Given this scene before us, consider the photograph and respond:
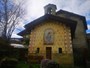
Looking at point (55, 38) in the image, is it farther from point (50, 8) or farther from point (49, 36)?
point (50, 8)

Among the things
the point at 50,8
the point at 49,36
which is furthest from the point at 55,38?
the point at 50,8

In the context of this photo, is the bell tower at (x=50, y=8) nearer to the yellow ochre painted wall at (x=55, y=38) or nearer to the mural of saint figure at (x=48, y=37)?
the yellow ochre painted wall at (x=55, y=38)

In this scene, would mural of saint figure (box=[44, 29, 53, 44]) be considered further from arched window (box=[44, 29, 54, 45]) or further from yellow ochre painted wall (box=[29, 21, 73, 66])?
yellow ochre painted wall (box=[29, 21, 73, 66])

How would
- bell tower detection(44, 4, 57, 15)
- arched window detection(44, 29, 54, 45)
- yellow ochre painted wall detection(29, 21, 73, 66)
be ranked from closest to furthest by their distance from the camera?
yellow ochre painted wall detection(29, 21, 73, 66), arched window detection(44, 29, 54, 45), bell tower detection(44, 4, 57, 15)

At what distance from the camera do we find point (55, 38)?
17.4 metres

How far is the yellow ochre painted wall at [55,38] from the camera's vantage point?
A: 16859 mm

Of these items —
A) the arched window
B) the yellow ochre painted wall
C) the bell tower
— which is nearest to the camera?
the yellow ochre painted wall

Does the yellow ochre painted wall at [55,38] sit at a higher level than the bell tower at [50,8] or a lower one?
lower

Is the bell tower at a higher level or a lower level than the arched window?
higher

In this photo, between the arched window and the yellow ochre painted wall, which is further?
the arched window

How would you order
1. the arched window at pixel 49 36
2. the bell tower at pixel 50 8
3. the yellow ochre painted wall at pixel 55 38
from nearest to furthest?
the yellow ochre painted wall at pixel 55 38
the arched window at pixel 49 36
the bell tower at pixel 50 8

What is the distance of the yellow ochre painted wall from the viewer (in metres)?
16.9

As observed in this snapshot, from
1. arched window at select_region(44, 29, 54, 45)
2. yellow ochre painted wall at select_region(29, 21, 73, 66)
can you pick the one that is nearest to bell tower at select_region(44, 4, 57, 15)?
yellow ochre painted wall at select_region(29, 21, 73, 66)

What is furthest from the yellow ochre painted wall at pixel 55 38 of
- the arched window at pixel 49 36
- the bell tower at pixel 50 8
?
the bell tower at pixel 50 8
